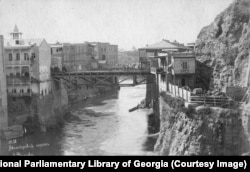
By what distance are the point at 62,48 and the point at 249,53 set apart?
5978 cm

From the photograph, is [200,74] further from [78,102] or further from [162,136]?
[78,102]

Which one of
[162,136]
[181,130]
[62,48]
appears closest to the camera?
[181,130]

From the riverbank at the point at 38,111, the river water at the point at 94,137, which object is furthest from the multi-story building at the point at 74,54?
the riverbank at the point at 38,111

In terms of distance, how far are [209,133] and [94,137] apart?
21.6 metres

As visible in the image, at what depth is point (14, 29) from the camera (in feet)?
190

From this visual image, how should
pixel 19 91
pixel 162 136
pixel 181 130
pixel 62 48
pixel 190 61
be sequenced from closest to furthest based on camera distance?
pixel 181 130
pixel 162 136
pixel 190 61
pixel 19 91
pixel 62 48

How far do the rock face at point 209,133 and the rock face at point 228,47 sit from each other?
221 inches

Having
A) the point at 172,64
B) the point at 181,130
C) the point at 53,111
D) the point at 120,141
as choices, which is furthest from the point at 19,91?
the point at 181,130

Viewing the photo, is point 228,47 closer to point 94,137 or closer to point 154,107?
point 94,137

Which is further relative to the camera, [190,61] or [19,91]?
[19,91]

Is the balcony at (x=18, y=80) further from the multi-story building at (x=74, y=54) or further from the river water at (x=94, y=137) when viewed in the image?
the multi-story building at (x=74, y=54)

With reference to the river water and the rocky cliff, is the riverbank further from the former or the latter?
the rocky cliff

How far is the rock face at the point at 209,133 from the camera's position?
26.2 metres

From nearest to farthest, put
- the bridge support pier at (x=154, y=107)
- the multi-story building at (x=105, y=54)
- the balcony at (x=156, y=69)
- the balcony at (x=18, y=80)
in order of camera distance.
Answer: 1. the balcony at (x=156, y=69)
2. the bridge support pier at (x=154, y=107)
3. the balcony at (x=18, y=80)
4. the multi-story building at (x=105, y=54)
